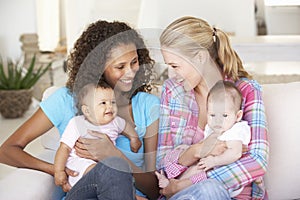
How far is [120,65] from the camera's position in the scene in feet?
5.07

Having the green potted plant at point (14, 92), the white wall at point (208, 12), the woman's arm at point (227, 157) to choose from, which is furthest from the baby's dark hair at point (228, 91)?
the white wall at point (208, 12)

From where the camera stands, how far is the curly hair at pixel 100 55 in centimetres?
153

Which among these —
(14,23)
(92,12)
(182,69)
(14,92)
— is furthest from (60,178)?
(92,12)

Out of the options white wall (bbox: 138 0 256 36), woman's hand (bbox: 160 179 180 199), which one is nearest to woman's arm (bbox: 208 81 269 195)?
woman's hand (bbox: 160 179 180 199)

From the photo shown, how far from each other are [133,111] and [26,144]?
359 millimetres

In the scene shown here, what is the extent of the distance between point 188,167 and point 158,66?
1.06 feet

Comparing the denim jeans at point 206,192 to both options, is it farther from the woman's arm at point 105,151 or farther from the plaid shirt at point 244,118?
the woman's arm at point 105,151

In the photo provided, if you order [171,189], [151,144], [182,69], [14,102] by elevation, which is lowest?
[14,102]

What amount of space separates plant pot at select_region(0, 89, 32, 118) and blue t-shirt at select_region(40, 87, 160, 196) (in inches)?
108

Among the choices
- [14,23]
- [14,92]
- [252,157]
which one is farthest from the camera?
[14,23]

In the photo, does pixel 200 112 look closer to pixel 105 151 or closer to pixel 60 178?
pixel 105 151

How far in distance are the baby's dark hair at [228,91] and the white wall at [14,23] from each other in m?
3.97

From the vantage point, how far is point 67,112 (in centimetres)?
168

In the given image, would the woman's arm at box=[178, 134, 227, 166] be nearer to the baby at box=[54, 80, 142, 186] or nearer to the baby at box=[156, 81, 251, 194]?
the baby at box=[156, 81, 251, 194]
